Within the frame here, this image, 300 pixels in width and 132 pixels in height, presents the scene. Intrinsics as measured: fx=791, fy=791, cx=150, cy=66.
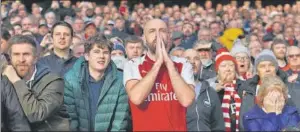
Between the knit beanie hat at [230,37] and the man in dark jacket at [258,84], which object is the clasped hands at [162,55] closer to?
the man in dark jacket at [258,84]

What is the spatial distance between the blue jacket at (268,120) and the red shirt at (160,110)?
80 centimetres

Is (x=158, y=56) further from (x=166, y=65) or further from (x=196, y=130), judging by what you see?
(x=196, y=130)

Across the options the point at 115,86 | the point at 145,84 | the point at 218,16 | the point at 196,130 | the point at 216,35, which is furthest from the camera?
the point at 218,16

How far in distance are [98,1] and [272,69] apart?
17806 millimetres

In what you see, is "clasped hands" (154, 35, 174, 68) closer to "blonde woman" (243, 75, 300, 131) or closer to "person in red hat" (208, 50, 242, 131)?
"blonde woman" (243, 75, 300, 131)

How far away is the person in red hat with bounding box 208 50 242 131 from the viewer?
8.41m

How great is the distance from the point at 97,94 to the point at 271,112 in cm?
161

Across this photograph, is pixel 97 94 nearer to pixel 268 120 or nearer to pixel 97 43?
pixel 97 43

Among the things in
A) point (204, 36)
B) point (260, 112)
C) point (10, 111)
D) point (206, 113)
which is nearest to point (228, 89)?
point (206, 113)

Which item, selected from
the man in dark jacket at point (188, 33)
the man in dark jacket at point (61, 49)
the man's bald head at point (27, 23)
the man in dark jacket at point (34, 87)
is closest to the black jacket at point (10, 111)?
the man in dark jacket at point (34, 87)

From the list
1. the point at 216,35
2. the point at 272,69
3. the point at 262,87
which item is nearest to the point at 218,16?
the point at 216,35

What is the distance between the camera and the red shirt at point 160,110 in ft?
21.9

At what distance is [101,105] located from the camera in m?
7.21

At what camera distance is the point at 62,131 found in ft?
21.5
